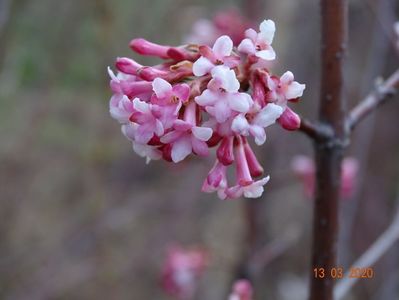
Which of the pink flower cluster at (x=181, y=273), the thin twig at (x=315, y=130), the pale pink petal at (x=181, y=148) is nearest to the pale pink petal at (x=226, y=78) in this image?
the pale pink petal at (x=181, y=148)

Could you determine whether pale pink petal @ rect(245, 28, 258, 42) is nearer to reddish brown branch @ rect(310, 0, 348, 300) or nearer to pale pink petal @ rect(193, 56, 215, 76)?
pale pink petal @ rect(193, 56, 215, 76)

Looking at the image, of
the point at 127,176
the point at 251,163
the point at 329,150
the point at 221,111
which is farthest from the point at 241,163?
the point at 127,176

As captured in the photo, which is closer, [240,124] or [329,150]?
[240,124]

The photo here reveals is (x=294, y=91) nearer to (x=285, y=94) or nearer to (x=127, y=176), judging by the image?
(x=285, y=94)

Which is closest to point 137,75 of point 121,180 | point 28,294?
point 28,294

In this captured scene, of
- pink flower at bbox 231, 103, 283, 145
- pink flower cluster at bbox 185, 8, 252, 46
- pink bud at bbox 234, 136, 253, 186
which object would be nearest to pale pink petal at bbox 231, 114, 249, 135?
pink flower at bbox 231, 103, 283, 145

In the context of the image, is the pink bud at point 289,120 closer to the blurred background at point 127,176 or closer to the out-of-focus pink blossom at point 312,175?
the out-of-focus pink blossom at point 312,175

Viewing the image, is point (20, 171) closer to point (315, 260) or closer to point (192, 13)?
point (192, 13)
